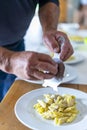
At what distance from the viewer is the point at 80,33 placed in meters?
1.88

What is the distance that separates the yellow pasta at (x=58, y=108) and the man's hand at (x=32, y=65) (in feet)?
0.35

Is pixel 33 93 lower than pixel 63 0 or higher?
higher

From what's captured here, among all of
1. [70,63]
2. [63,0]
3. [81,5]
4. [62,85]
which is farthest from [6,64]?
[81,5]

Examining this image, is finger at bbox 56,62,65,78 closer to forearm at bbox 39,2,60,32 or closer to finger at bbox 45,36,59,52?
finger at bbox 45,36,59,52

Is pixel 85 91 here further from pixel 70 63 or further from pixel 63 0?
Result: pixel 63 0

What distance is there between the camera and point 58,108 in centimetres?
80

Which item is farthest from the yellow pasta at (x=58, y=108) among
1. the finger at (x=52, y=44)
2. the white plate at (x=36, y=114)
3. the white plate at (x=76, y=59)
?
the white plate at (x=76, y=59)

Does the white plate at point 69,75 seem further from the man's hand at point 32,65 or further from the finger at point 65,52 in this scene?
the man's hand at point 32,65

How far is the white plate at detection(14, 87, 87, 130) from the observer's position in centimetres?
73

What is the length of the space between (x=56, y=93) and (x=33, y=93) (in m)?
0.09

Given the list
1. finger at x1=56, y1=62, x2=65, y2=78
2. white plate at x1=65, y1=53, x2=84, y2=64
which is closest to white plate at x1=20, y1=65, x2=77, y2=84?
white plate at x1=65, y1=53, x2=84, y2=64

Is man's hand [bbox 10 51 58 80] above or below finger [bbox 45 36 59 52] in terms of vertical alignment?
above

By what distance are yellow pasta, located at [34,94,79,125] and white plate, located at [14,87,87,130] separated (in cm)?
1

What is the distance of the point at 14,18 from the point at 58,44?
0.85ft
